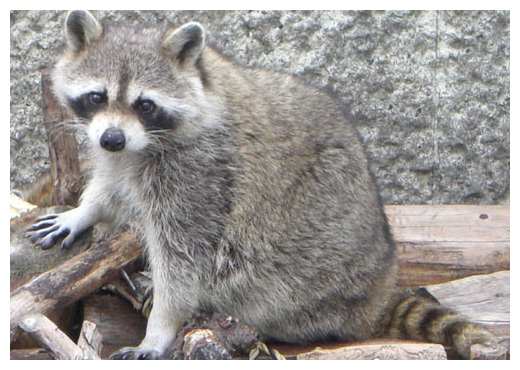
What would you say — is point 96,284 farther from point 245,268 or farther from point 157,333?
point 245,268

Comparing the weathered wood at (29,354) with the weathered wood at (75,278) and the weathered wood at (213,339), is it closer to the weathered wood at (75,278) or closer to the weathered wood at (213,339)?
the weathered wood at (75,278)

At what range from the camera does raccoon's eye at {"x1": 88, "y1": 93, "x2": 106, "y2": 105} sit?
3061mm

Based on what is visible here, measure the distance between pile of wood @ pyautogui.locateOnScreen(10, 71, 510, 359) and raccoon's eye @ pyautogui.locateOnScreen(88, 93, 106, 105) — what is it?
64 cm

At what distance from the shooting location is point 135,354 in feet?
10.7

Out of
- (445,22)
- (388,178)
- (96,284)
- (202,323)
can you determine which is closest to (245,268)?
(202,323)

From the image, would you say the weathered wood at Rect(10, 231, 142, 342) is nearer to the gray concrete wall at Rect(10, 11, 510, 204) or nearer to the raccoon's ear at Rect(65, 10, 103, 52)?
the raccoon's ear at Rect(65, 10, 103, 52)

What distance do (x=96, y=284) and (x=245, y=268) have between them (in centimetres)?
60

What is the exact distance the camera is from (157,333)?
330cm

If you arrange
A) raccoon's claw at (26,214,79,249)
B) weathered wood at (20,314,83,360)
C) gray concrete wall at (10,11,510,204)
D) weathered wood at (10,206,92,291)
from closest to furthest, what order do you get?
weathered wood at (20,314,83,360) → weathered wood at (10,206,92,291) → raccoon's claw at (26,214,79,249) → gray concrete wall at (10,11,510,204)

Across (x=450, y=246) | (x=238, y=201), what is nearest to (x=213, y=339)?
(x=238, y=201)

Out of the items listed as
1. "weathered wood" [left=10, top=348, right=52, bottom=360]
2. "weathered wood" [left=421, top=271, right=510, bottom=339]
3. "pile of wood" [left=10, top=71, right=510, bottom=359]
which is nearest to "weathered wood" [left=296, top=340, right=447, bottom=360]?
"pile of wood" [left=10, top=71, right=510, bottom=359]

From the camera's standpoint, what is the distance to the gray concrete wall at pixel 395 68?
434 cm

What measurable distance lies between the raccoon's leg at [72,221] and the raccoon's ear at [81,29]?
688 mm

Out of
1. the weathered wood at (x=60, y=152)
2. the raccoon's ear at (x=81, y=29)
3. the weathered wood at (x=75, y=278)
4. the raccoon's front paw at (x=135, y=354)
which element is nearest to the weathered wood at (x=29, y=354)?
the weathered wood at (x=75, y=278)
